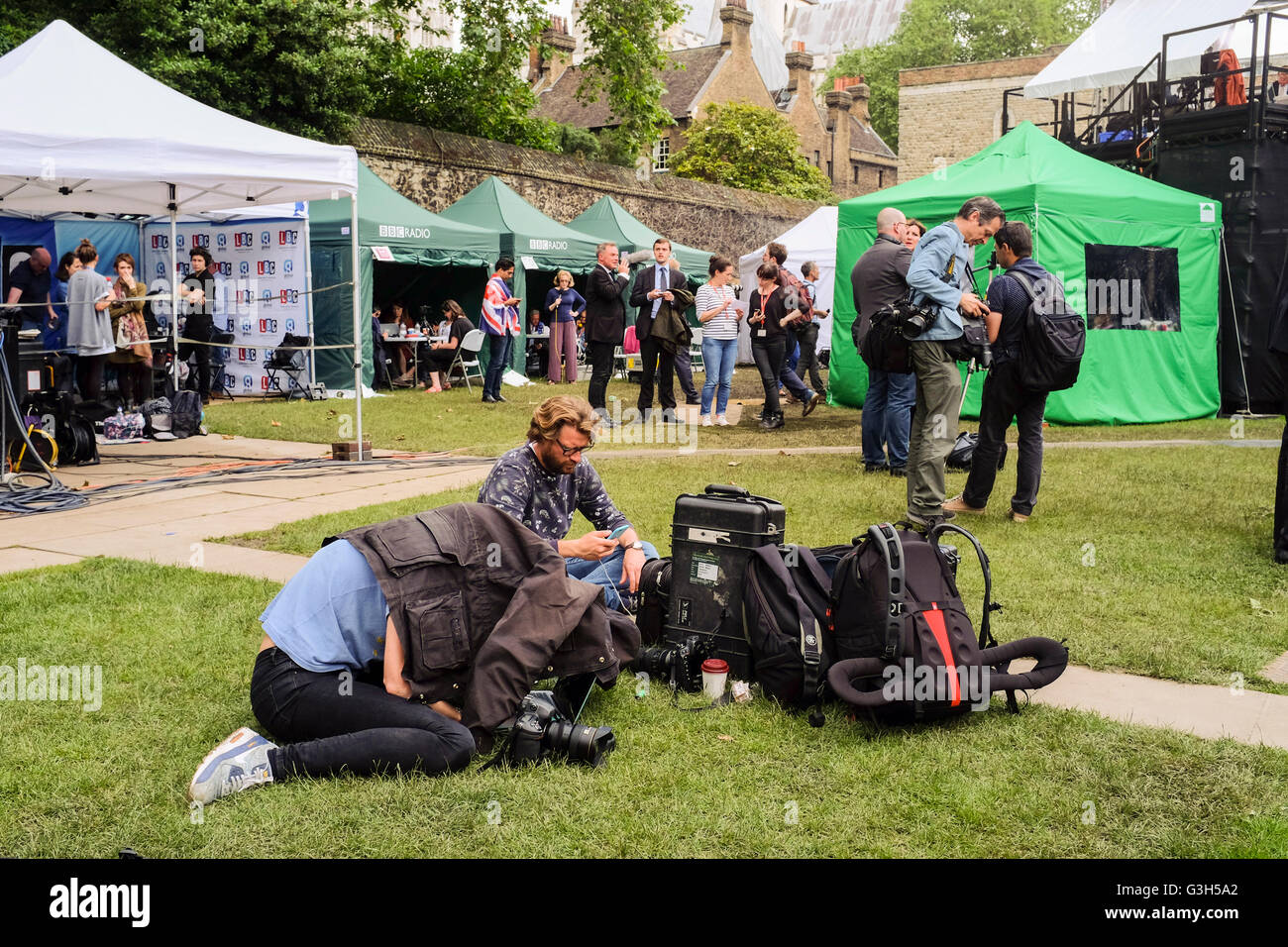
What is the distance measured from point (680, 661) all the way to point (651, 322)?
832 centimetres

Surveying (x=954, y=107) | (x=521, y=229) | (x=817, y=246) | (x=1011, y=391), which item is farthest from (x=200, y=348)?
(x=954, y=107)

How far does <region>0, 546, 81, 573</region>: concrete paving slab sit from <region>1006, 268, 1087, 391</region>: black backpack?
229 inches

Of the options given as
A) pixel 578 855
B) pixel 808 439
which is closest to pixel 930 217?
pixel 808 439

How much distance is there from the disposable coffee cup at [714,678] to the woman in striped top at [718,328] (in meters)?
8.58

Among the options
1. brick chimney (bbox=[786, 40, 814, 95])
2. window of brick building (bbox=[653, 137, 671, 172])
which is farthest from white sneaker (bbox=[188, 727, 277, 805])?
brick chimney (bbox=[786, 40, 814, 95])

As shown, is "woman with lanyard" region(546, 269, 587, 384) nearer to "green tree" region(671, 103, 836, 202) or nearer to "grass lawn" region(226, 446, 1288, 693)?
"grass lawn" region(226, 446, 1288, 693)

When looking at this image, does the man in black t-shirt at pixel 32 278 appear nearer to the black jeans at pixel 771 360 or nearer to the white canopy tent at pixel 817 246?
the black jeans at pixel 771 360

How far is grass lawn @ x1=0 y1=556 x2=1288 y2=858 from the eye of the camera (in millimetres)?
3184

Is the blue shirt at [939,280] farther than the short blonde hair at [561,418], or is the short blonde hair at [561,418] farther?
the blue shirt at [939,280]

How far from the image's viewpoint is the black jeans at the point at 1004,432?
766 cm

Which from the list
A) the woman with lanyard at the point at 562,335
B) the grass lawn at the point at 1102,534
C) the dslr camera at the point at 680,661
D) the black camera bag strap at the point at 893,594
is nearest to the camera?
the black camera bag strap at the point at 893,594

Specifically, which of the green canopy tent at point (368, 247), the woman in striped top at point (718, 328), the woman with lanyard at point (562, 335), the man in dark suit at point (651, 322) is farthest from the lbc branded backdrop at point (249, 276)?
the woman in striped top at point (718, 328)

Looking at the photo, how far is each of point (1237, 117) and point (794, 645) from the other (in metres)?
14.0

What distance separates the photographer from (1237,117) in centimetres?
1514
